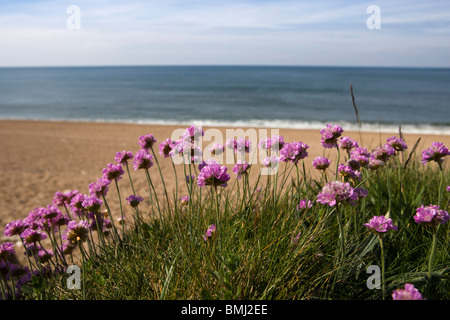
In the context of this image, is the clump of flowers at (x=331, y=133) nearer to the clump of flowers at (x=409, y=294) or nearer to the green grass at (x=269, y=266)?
the green grass at (x=269, y=266)

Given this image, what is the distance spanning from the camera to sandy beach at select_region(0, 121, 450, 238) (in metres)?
7.16

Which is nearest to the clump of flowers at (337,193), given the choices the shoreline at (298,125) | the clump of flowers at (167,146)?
the clump of flowers at (167,146)

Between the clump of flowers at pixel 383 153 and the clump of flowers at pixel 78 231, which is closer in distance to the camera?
the clump of flowers at pixel 78 231

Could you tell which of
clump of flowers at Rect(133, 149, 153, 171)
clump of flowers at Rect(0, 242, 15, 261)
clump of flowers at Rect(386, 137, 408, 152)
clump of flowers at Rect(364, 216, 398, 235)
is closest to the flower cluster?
clump of flowers at Rect(364, 216, 398, 235)

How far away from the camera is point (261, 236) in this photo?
7.73ft

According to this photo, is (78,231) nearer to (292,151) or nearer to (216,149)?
(216,149)

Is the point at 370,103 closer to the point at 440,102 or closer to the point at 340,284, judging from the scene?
the point at 440,102

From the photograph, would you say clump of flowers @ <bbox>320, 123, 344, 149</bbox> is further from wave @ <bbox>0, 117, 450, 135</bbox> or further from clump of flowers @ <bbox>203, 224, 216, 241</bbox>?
wave @ <bbox>0, 117, 450, 135</bbox>

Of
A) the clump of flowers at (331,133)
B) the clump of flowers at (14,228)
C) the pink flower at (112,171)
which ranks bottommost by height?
the clump of flowers at (14,228)

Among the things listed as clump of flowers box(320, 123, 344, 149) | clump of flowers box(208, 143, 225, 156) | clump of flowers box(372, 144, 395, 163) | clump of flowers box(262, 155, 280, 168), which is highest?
clump of flowers box(320, 123, 344, 149)

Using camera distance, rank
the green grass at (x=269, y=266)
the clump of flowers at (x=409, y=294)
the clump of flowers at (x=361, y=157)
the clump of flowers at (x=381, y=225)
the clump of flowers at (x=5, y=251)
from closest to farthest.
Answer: the clump of flowers at (x=409, y=294) < the clump of flowers at (x=381, y=225) < the green grass at (x=269, y=266) < the clump of flowers at (x=5, y=251) < the clump of flowers at (x=361, y=157)

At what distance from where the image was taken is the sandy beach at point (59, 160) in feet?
23.5

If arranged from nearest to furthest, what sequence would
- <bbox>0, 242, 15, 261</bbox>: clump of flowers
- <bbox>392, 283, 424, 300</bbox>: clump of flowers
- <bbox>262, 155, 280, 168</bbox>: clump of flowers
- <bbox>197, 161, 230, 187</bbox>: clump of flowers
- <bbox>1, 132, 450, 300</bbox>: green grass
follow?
<bbox>392, 283, 424, 300</bbox>: clump of flowers, <bbox>1, 132, 450, 300</bbox>: green grass, <bbox>197, 161, 230, 187</bbox>: clump of flowers, <bbox>0, 242, 15, 261</bbox>: clump of flowers, <bbox>262, 155, 280, 168</bbox>: clump of flowers
